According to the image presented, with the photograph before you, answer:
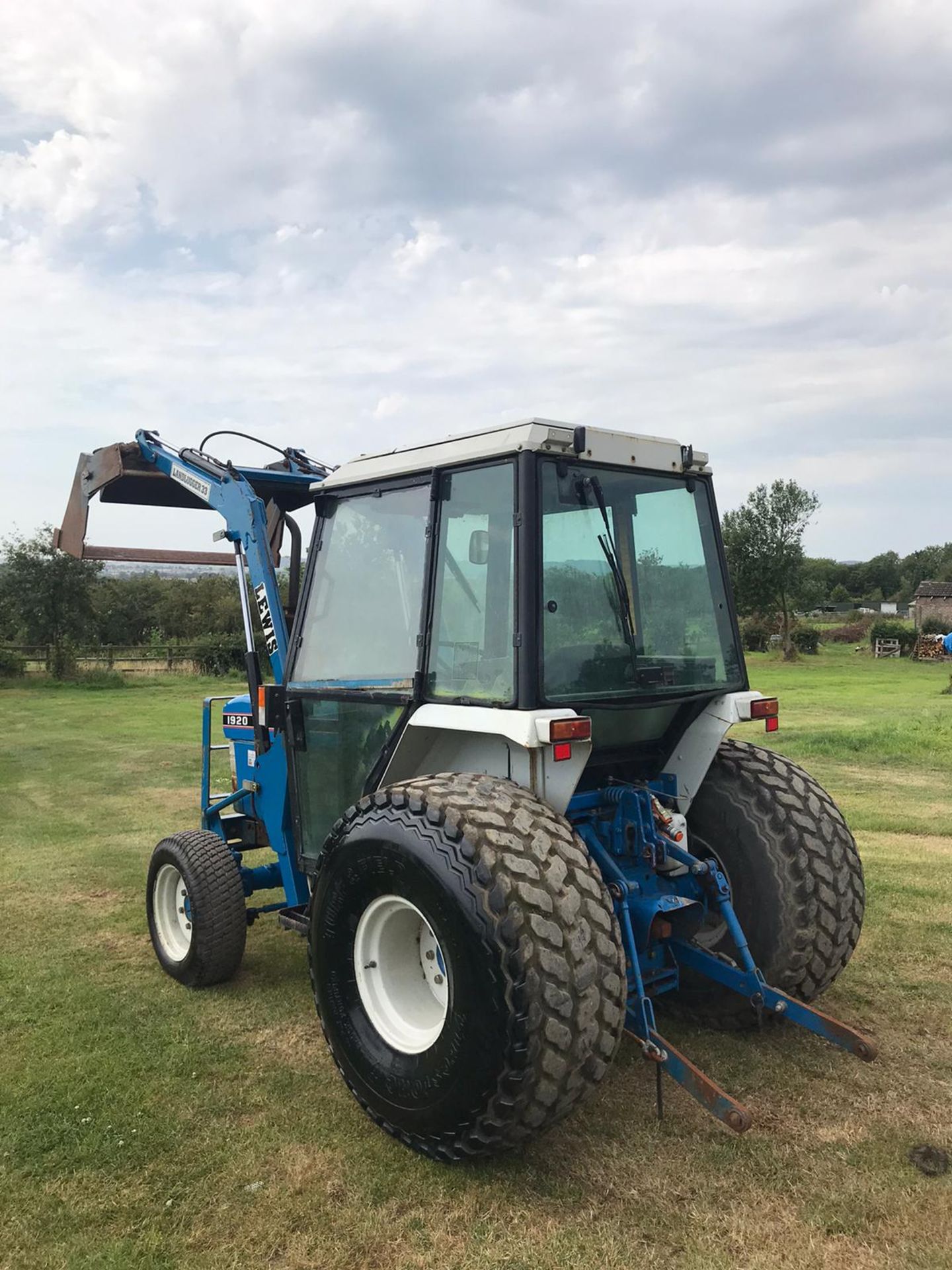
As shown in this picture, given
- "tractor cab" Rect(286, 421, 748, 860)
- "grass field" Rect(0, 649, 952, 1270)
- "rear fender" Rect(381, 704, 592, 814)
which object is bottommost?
"grass field" Rect(0, 649, 952, 1270)

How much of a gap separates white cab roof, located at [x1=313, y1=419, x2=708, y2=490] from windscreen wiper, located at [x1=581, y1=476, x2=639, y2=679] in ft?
0.56

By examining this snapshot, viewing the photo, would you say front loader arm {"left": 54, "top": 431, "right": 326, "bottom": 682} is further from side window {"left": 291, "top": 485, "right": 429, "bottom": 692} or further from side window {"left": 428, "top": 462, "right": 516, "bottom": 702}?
side window {"left": 428, "top": 462, "right": 516, "bottom": 702}

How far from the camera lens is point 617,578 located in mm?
4043

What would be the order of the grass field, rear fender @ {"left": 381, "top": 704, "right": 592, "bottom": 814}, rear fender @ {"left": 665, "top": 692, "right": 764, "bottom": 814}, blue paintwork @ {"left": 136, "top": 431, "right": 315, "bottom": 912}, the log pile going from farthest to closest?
the log pile → blue paintwork @ {"left": 136, "top": 431, "right": 315, "bottom": 912} → rear fender @ {"left": 665, "top": 692, "right": 764, "bottom": 814} → rear fender @ {"left": 381, "top": 704, "right": 592, "bottom": 814} → the grass field

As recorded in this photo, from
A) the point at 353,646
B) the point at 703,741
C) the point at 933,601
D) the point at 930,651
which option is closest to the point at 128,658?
the point at 353,646

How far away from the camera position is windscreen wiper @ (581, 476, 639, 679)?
13.1 ft

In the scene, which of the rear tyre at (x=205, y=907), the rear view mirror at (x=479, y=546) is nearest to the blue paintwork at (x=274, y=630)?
the rear tyre at (x=205, y=907)

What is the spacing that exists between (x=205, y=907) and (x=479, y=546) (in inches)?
96.0

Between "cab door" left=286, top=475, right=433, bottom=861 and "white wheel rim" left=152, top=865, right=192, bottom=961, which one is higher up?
"cab door" left=286, top=475, right=433, bottom=861

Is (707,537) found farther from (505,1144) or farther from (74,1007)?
(74,1007)

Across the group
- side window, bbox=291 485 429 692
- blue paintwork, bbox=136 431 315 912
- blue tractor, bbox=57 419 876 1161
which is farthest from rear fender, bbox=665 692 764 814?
blue paintwork, bbox=136 431 315 912

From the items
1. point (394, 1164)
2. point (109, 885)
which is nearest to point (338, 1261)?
point (394, 1164)

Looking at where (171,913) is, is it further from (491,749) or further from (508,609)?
(508,609)

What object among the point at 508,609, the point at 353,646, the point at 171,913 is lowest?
the point at 171,913
